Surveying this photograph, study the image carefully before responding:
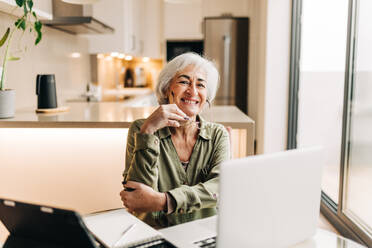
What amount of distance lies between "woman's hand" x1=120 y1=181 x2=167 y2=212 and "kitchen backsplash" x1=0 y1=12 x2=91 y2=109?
178cm

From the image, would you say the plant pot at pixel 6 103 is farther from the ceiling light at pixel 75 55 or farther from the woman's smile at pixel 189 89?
the ceiling light at pixel 75 55

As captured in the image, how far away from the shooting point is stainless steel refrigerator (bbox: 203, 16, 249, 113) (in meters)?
5.10

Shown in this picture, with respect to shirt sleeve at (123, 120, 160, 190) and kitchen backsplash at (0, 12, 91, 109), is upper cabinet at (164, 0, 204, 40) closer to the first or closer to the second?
kitchen backsplash at (0, 12, 91, 109)

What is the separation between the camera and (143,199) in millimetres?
1161

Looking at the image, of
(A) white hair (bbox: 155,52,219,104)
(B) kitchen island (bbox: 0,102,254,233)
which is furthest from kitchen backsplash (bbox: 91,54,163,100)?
(A) white hair (bbox: 155,52,219,104)

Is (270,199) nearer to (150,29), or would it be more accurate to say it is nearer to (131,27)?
(131,27)

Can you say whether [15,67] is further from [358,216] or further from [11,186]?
[358,216]

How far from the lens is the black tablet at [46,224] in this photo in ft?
2.05

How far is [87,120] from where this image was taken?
1905 mm

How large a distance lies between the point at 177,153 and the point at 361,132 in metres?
1.53

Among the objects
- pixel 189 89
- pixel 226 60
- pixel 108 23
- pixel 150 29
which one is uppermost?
pixel 150 29

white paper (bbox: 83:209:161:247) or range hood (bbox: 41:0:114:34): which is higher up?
range hood (bbox: 41:0:114:34)

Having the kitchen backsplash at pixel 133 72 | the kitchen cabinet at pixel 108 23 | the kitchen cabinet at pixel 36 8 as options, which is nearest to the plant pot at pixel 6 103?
the kitchen cabinet at pixel 36 8

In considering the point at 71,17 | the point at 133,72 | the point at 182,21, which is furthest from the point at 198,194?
the point at 133,72
